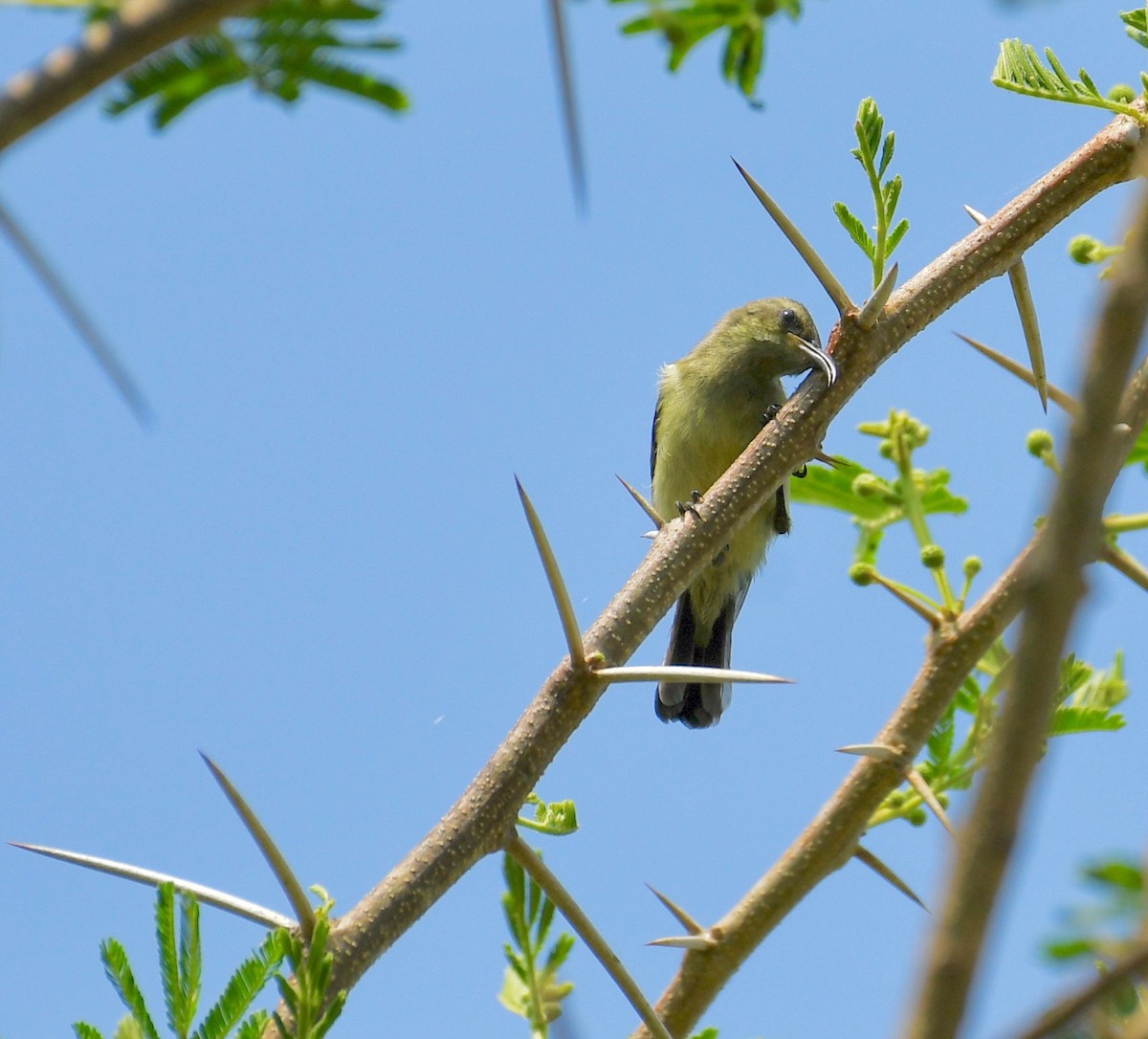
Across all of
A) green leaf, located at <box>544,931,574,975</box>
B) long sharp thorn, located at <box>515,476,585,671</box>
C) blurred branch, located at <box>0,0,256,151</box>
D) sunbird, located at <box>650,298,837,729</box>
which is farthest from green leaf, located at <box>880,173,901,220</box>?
sunbird, located at <box>650,298,837,729</box>

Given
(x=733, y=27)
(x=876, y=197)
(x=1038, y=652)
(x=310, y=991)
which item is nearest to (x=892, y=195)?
(x=876, y=197)

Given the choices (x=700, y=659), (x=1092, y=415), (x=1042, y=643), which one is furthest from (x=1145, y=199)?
(x=700, y=659)

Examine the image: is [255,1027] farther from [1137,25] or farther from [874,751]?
[1137,25]

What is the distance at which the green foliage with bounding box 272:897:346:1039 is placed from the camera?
2.20 m

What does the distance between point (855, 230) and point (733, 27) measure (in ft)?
3.69

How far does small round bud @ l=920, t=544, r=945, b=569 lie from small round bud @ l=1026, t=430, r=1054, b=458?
0.41 meters

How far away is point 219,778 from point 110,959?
1.18ft

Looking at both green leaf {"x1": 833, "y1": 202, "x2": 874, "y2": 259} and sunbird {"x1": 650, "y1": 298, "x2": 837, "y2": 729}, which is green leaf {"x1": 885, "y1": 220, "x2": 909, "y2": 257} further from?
sunbird {"x1": 650, "y1": 298, "x2": 837, "y2": 729}

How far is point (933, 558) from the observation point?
345 cm

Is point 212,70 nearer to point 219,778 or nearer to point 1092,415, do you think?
point 219,778

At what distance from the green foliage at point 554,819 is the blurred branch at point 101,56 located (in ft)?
6.90

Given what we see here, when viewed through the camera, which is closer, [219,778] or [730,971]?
[219,778]

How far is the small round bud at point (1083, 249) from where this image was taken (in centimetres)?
356

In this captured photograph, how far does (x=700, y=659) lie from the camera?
25.9 feet
